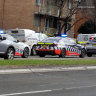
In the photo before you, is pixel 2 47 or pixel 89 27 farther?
pixel 89 27

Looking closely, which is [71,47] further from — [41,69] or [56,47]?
[41,69]

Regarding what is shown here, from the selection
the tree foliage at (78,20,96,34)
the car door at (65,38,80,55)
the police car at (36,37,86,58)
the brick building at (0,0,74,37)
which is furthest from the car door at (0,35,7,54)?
the tree foliage at (78,20,96,34)

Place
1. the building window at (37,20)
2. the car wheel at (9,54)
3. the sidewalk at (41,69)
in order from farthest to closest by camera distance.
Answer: the building window at (37,20) → the car wheel at (9,54) → the sidewalk at (41,69)

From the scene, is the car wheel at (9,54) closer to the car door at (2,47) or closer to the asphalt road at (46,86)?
the car door at (2,47)

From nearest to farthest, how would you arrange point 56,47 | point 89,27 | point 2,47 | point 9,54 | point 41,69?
1. point 41,69
2. point 2,47
3. point 9,54
4. point 56,47
5. point 89,27

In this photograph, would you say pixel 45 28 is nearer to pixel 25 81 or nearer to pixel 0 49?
pixel 0 49

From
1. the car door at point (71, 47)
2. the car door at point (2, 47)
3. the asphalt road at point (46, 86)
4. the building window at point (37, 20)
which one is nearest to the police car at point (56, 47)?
the car door at point (71, 47)

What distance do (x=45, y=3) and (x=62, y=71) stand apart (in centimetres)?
3095

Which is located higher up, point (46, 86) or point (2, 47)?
point (2, 47)

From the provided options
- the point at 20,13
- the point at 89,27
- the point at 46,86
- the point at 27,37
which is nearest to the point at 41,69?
the point at 46,86

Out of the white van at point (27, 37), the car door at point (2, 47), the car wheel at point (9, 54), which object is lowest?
the car wheel at point (9, 54)

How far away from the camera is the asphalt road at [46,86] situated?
10086 millimetres

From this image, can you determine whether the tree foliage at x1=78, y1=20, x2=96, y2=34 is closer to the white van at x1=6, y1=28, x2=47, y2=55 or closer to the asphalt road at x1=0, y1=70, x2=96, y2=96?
the white van at x1=6, y1=28, x2=47, y2=55

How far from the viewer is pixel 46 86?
11531mm
